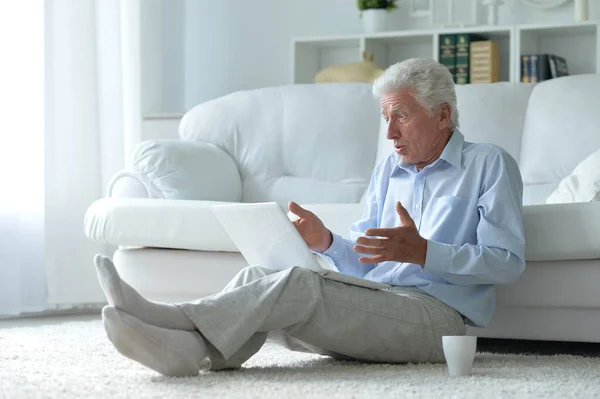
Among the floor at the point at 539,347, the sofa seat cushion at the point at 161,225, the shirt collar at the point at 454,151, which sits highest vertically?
the shirt collar at the point at 454,151

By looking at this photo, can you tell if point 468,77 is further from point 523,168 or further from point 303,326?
point 303,326

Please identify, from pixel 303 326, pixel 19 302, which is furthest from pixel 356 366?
pixel 19 302

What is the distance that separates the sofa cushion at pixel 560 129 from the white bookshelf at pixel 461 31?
3.19ft

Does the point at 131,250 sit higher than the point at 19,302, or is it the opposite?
the point at 131,250

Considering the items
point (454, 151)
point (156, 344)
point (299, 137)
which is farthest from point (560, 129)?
point (156, 344)

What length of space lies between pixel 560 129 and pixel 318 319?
1.56 meters

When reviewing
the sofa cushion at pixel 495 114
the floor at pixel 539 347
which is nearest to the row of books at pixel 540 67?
the sofa cushion at pixel 495 114

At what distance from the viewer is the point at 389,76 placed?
7.95ft

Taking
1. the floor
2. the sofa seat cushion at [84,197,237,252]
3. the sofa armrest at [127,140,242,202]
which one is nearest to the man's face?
the floor

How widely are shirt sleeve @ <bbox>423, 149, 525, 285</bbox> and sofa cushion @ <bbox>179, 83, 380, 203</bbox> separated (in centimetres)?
131

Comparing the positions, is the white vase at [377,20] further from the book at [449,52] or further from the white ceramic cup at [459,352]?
the white ceramic cup at [459,352]

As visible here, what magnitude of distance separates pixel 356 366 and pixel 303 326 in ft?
0.67

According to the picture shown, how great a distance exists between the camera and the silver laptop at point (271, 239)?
214 centimetres

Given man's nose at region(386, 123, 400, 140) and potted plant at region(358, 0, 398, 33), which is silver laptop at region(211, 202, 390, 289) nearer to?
man's nose at region(386, 123, 400, 140)
